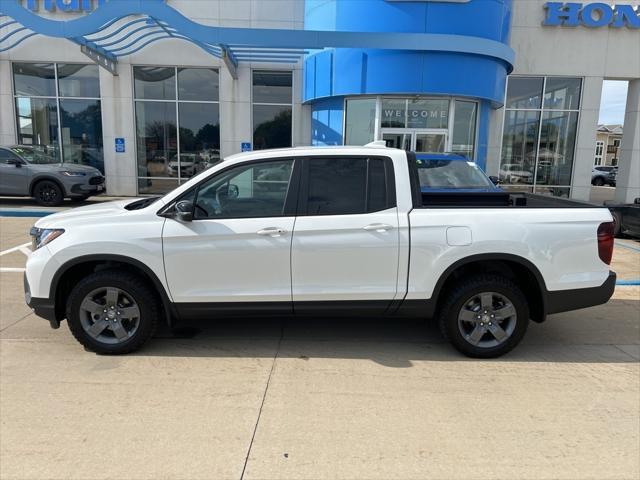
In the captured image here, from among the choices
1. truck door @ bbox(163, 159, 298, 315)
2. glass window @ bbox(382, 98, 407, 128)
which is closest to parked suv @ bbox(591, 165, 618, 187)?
glass window @ bbox(382, 98, 407, 128)

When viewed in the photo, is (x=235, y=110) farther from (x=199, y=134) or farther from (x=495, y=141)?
(x=495, y=141)

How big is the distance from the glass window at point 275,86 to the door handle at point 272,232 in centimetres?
1312

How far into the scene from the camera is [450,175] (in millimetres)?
8375

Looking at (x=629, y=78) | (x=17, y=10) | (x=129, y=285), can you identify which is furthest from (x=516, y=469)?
(x=629, y=78)

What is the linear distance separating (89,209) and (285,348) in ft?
Result: 7.36

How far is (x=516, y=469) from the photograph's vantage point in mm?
2818

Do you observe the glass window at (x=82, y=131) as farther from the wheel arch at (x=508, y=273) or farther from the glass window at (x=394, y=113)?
the wheel arch at (x=508, y=273)

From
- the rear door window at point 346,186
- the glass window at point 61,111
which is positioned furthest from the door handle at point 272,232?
the glass window at point 61,111

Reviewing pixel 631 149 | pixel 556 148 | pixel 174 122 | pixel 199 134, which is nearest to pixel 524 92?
pixel 556 148

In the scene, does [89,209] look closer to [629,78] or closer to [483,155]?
[483,155]

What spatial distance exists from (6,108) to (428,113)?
45.6ft

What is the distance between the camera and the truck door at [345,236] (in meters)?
4.10

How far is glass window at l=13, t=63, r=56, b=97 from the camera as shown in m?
16.5

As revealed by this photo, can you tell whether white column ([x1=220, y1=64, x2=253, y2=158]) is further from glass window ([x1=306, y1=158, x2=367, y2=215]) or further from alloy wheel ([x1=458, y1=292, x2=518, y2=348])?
alloy wheel ([x1=458, y1=292, x2=518, y2=348])
